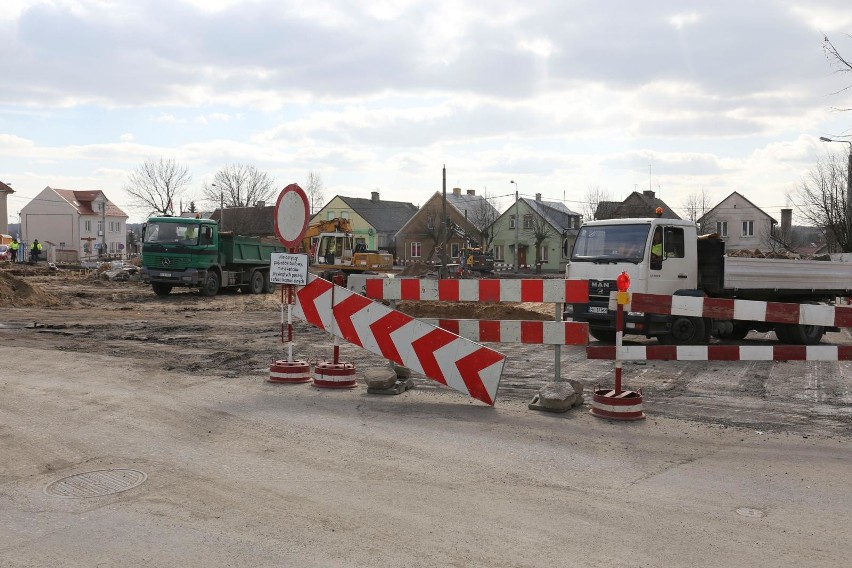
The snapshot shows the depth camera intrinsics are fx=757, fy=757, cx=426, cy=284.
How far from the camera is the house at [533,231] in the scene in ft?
255

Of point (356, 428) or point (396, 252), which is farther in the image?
point (396, 252)

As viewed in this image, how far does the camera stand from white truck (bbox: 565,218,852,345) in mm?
13984

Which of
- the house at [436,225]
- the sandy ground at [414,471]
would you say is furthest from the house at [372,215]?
the sandy ground at [414,471]

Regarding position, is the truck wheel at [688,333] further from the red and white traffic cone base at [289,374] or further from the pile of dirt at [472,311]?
the red and white traffic cone base at [289,374]

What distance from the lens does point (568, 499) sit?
548cm

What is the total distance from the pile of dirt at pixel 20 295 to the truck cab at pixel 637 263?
1611 cm

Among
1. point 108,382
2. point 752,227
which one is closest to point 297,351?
point 108,382

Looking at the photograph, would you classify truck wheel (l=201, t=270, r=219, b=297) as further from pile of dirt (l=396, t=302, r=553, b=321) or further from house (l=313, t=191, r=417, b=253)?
house (l=313, t=191, r=417, b=253)

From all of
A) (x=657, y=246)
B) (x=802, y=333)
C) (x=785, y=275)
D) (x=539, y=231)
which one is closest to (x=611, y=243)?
(x=657, y=246)

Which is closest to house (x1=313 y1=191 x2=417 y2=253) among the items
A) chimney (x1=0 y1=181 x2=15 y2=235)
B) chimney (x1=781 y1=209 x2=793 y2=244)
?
chimney (x1=0 y1=181 x2=15 y2=235)

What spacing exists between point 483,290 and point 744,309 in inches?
115

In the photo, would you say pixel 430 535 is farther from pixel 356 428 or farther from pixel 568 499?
pixel 356 428

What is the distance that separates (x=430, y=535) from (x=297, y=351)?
→ 9253 millimetres

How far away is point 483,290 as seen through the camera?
358 inches
